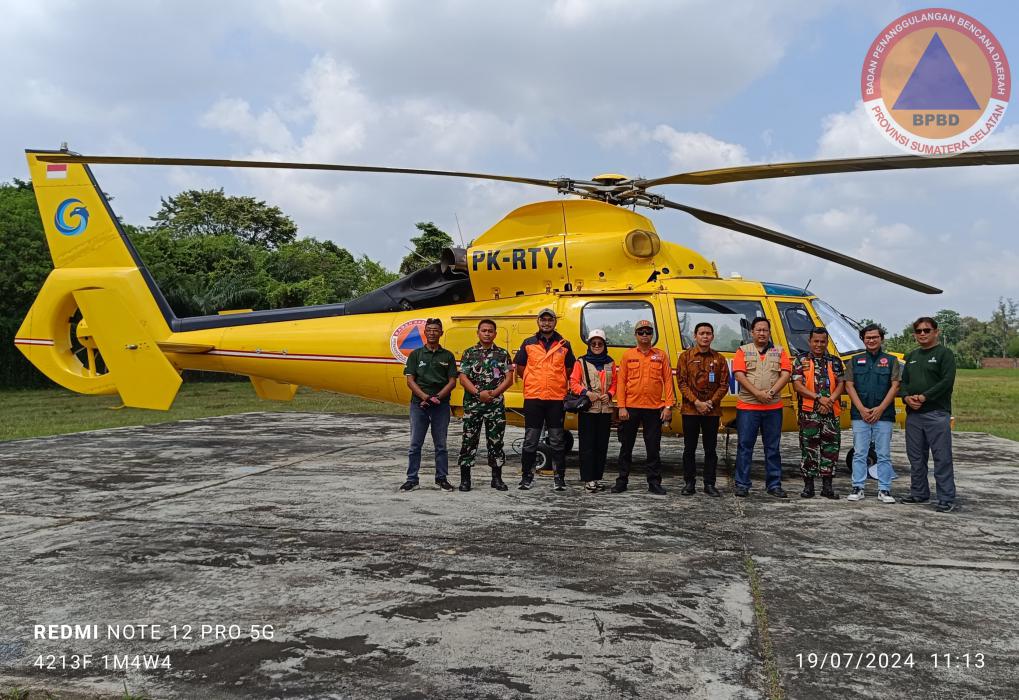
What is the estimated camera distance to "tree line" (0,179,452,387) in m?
25.6

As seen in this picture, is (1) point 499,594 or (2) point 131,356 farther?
(2) point 131,356

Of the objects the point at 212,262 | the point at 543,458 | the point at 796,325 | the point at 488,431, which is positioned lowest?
the point at 543,458

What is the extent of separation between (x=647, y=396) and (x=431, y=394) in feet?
7.08

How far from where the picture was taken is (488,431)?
701cm

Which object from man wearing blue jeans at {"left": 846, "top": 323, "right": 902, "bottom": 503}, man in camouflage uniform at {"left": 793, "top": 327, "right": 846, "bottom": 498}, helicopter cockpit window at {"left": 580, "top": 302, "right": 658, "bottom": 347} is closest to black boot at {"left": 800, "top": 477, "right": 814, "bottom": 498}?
man in camouflage uniform at {"left": 793, "top": 327, "right": 846, "bottom": 498}

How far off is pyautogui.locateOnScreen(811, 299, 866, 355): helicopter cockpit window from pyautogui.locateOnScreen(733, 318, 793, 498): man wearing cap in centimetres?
143

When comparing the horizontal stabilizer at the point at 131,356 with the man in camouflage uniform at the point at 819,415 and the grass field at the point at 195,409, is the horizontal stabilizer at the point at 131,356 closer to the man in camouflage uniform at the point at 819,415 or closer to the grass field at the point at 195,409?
the grass field at the point at 195,409

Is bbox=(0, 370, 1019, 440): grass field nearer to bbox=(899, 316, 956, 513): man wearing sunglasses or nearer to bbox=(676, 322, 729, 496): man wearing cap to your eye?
bbox=(899, 316, 956, 513): man wearing sunglasses

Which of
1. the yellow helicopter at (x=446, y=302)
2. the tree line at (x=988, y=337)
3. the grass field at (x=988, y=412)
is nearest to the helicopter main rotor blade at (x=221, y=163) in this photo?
the yellow helicopter at (x=446, y=302)

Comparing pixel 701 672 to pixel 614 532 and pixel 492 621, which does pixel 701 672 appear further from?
pixel 614 532

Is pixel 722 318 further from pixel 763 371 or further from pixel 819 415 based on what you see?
pixel 819 415

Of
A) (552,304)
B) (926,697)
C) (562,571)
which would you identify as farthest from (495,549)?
(552,304)

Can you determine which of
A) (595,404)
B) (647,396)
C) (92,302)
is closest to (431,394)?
(595,404)

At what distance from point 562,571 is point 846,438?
364 inches
